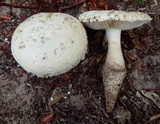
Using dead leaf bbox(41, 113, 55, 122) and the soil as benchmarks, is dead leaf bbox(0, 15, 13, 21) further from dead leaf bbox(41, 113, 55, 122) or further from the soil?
dead leaf bbox(41, 113, 55, 122)

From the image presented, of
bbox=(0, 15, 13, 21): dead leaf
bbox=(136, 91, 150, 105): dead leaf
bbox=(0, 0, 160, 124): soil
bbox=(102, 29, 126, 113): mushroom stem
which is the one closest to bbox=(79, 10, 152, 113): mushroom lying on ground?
bbox=(102, 29, 126, 113): mushroom stem

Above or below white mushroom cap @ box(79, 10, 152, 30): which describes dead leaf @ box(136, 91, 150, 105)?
below

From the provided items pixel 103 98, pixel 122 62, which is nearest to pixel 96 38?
pixel 122 62

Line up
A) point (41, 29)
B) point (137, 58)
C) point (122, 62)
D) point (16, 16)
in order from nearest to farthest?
point (41, 29) → point (122, 62) → point (137, 58) → point (16, 16)

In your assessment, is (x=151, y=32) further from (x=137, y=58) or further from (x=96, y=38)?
(x=96, y=38)

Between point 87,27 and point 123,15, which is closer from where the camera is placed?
point 123,15

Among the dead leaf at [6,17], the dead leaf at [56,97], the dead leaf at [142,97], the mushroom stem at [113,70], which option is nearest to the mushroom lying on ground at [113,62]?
the mushroom stem at [113,70]

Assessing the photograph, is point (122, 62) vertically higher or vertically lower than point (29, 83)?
higher
